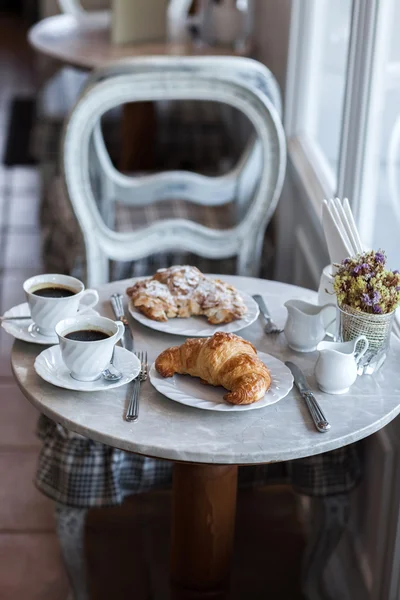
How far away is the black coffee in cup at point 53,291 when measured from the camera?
154 centimetres

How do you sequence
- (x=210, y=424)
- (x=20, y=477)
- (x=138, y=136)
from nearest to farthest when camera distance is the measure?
(x=210, y=424) < (x=20, y=477) < (x=138, y=136)

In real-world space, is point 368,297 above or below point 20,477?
above

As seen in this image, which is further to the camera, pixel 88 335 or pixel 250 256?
pixel 250 256

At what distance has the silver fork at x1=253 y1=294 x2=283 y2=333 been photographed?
1.59 m

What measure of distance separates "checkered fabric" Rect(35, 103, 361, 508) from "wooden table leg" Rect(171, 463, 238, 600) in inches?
10.0

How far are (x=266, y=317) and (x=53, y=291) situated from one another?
39cm

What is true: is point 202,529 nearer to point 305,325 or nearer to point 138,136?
point 305,325

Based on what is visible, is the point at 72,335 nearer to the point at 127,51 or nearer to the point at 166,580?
the point at 166,580

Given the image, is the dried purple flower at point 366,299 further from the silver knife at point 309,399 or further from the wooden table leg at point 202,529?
the wooden table leg at point 202,529

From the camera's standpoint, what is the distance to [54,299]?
148cm

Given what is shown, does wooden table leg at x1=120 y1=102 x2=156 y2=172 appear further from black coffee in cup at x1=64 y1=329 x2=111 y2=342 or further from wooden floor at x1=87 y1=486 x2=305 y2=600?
black coffee in cup at x1=64 y1=329 x2=111 y2=342

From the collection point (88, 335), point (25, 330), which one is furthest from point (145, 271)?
point (88, 335)

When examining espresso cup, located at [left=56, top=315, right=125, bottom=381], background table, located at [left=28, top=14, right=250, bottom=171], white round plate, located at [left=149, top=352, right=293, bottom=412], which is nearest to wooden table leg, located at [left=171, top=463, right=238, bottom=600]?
white round plate, located at [left=149, top=352, right=293, bottom=412]

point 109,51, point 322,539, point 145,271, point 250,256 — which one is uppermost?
point 109,51
